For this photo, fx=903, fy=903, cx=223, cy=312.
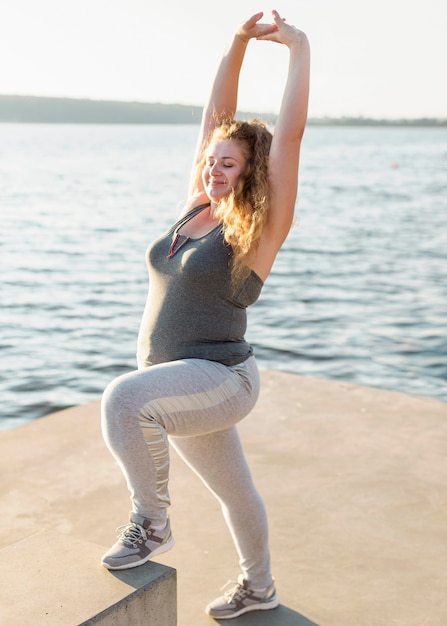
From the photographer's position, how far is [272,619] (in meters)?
3.34

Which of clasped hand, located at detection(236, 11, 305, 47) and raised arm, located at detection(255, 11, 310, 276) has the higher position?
clasped hand, located at detection(236, 11, 305, 47)

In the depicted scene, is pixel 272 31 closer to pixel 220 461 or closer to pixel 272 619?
pixel 220 461

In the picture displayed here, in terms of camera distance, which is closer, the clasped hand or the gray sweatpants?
the gray sweatpants

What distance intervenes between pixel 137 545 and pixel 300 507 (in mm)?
1603

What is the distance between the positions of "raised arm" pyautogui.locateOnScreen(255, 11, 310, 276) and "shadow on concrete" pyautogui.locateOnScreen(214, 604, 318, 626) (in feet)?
4.28

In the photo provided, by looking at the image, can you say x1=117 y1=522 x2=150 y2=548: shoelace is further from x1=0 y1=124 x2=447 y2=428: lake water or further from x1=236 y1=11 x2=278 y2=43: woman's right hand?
x1=0 y1=124 x2=447 y2=428: lake water

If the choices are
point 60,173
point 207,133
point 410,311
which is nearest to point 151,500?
point 207,133

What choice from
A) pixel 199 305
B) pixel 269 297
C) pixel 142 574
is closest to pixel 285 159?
pixel 199 305

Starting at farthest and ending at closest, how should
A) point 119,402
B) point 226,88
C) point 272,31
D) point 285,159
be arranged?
point 226,88
point 272,31
point 285,159
point 119,402

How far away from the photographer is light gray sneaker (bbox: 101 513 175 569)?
2.81m

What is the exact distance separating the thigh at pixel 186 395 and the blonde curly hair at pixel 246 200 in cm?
32

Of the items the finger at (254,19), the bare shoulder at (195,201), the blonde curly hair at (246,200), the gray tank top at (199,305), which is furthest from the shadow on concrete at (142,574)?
the finger at (254,19)

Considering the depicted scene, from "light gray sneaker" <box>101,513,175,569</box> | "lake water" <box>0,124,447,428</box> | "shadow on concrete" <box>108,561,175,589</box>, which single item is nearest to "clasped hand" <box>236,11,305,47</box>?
"light gray sneaker" <box>101,513,175,569</box>

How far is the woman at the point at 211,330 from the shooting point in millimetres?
2736
